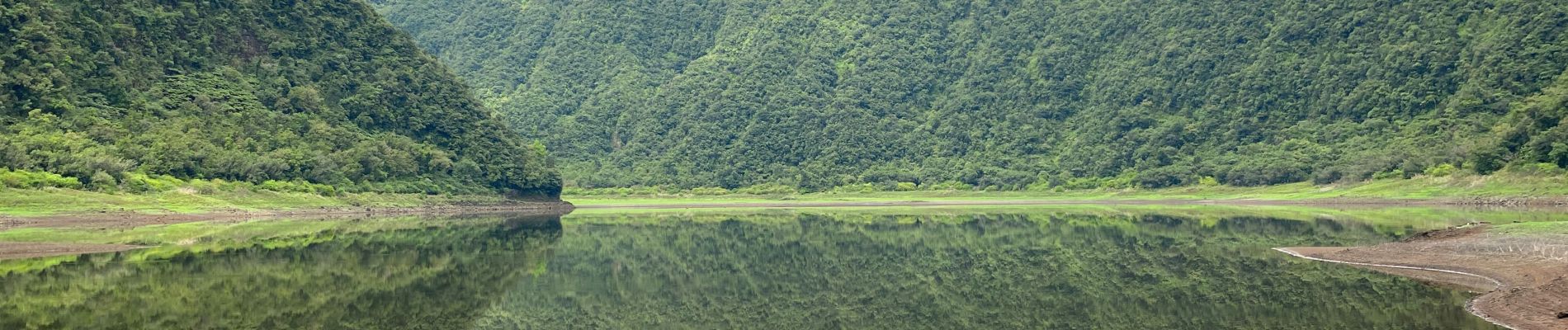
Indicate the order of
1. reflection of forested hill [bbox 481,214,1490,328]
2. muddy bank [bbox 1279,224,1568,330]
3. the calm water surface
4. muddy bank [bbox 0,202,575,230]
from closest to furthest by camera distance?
muddy bank [bbox 1279,224,1568,330], the calm water surface, reflection of forested hill [bbox 481,214,1490,328], muddy bank [bbox 0,202,575,230]

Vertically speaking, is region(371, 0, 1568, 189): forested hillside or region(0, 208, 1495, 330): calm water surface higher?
region(371, 0, 1568, 189): forested hillside

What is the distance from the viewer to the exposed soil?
4259 centimetres

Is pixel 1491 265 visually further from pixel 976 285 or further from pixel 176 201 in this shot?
pixel 176 201

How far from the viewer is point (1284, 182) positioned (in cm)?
13488

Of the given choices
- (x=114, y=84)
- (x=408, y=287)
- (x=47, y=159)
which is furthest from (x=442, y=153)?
(x=408, y=287)

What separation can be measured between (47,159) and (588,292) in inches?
2051

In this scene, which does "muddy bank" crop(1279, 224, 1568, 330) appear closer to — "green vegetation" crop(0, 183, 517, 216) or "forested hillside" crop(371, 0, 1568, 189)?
"green vegetation" crop(0, 183, 517, 216)

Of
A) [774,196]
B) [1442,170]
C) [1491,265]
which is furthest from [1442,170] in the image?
[774,196]


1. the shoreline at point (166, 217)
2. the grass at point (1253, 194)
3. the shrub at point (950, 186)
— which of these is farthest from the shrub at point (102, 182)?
the shrub at point (950, 186)

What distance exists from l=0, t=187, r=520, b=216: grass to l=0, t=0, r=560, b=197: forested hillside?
1139 mm

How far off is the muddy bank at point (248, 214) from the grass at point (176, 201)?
64cm

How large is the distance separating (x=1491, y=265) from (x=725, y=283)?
19655 millimetres

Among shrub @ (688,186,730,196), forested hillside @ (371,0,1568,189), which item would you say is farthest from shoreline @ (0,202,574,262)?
forested hillside @ (371,0,1568,189)

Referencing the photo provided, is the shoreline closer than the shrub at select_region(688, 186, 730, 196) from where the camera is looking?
Yes
